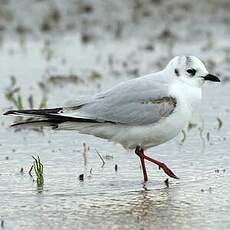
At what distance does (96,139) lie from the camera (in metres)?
8.68

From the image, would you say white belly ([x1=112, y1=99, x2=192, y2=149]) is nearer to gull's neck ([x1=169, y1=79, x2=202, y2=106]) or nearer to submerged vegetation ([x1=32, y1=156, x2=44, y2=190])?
gull's neck ([x1=169, y1=79, x2=202, y2=106])

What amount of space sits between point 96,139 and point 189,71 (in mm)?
1631

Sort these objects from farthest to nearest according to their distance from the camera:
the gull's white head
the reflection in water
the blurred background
Result: 1. the gull's white head
2. the blurred background
3. the reflection in water

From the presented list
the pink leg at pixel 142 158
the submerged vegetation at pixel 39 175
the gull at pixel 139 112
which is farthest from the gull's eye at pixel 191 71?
the submerged vegetation at pixel 39 175

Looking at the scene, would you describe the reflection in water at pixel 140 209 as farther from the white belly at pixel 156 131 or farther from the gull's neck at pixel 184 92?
the gull's neck at pixel 184 92

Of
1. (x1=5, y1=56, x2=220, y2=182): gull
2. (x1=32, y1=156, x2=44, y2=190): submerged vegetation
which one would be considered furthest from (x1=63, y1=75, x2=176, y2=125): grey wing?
(x1=32, y1=156, x2=44, y2=190): submerged vegetation

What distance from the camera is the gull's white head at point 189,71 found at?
7316mm

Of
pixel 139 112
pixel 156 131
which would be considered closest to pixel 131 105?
pixel 139 112

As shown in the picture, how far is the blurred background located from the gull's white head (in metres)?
0.70

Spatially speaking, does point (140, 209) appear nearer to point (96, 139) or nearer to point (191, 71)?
point (191, 71)

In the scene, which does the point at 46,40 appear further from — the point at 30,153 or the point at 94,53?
the point at 30,153

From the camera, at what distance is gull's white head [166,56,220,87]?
732 cm

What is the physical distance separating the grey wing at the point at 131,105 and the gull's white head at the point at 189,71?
17 centimetres

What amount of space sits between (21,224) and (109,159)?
78.6 inches
